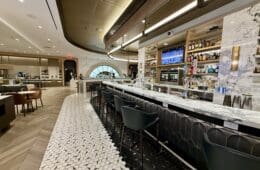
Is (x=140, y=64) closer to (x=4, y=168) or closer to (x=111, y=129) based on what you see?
(x=111, y=129)

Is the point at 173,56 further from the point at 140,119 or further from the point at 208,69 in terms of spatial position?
the point at 140,119

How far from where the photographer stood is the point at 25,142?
2.87 meters

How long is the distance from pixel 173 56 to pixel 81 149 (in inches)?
183

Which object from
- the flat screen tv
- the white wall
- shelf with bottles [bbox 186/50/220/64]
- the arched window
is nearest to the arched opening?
the white wall

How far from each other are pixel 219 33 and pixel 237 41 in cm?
111

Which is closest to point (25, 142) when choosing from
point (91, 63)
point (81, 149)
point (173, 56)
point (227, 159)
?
point (81, 149)

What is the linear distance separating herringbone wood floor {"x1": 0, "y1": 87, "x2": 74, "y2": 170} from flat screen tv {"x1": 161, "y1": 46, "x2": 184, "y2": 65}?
15.4 ft

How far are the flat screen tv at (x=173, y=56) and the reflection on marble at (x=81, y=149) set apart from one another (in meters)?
3.69

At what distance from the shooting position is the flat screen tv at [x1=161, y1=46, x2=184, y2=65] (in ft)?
17.3

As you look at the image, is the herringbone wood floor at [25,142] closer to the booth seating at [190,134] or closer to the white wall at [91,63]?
the booth seating at [190,134]

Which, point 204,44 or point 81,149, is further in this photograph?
point 204,44

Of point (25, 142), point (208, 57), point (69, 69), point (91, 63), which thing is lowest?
point (25, 142)

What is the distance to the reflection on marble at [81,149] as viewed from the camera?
7.11 ft

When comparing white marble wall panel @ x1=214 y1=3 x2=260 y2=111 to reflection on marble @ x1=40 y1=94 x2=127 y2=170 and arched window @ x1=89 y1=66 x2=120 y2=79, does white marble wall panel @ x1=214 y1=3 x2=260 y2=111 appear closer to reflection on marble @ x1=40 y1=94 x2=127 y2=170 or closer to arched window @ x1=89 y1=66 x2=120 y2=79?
reflection on marble @ x1=40 y1=94 x2=127 y2=170
